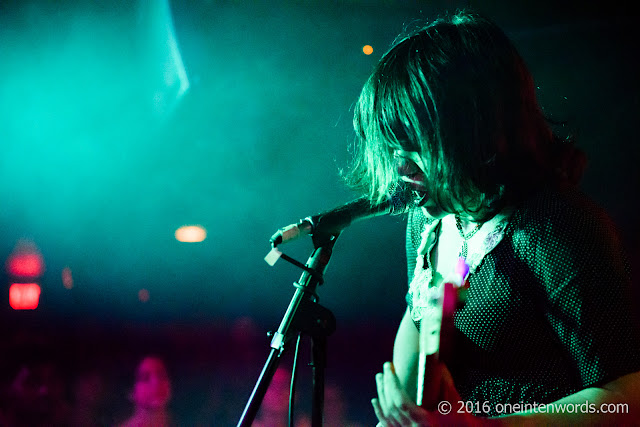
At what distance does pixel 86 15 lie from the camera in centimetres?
217

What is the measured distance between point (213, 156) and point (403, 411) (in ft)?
6.23

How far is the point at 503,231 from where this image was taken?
97cm

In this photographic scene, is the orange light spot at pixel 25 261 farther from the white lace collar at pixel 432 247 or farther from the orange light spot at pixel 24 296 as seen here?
the white lace collar at pixel 432 247

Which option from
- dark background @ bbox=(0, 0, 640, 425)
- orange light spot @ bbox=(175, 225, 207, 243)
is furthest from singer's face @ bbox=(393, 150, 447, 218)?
orange light spot @ bbox=(175, 225, 207, 243)

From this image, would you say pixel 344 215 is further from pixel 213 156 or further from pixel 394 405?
pixel 213 156

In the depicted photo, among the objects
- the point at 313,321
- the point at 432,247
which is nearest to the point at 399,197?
the point at 432,247

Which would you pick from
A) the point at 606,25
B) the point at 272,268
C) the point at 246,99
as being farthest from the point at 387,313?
the point at 606,25

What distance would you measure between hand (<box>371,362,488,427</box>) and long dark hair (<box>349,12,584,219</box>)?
408 millimetres

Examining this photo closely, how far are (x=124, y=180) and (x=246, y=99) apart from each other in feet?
2.50

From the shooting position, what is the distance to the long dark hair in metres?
0.96

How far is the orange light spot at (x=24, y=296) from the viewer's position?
2338 millimetres

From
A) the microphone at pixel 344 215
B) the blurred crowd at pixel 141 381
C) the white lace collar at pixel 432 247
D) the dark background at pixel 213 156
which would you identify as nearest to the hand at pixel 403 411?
the white lace collar at pixel 432 247

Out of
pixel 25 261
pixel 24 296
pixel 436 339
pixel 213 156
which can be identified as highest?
pixel 213 156

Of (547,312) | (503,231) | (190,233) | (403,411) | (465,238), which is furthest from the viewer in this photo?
(190,233)
